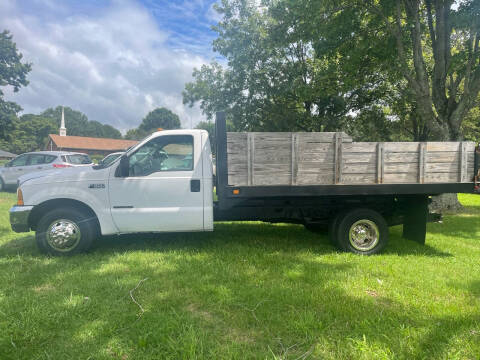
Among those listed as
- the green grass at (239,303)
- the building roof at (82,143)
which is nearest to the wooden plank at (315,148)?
the green grass at (239,303)

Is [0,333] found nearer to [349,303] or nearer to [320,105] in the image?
[349,303]

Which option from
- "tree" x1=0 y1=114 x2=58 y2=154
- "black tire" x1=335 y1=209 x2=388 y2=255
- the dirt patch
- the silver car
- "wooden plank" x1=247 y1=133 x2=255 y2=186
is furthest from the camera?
"tree" x1=0 y1=114 x2=58 y2=154

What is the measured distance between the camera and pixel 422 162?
4.34 metres

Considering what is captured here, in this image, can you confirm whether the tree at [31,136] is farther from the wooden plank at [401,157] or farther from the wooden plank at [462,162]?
the wooden plank at [462,162]

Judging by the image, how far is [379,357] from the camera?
2248 millimetres

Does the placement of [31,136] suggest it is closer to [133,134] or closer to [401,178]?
[133,134]

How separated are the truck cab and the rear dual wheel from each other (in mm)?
2107

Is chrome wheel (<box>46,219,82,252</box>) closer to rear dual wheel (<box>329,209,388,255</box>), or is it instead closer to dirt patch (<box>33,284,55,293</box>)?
dirt patch (<box>33,284,55,293</box>)

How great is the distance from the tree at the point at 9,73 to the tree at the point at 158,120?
69407mm

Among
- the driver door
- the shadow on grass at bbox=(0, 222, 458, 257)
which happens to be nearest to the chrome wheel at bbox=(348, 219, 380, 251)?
the shadow on grass at bbox=(0, 222, 458, 257)

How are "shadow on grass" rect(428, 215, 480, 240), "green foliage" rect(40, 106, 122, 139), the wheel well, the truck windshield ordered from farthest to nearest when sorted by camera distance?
"green foliage" rect(40, 106, 122, 139) → the truck windshield → "shadow on grass" rect(428, 215, 480, 240) → the wheel well

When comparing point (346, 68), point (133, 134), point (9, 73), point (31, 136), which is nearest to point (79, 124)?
point (133, 134)

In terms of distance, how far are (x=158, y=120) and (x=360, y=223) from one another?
101 meters

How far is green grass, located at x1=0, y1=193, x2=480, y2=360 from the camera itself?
238cm
